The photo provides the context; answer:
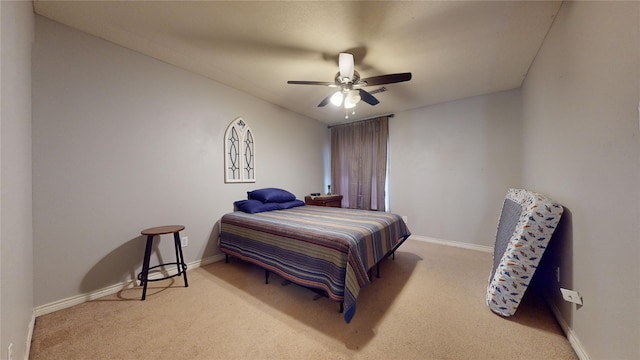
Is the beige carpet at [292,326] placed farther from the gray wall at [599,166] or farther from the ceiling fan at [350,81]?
the ceiling fan at [350,81]

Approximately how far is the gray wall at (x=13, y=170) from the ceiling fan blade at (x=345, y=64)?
1983mm

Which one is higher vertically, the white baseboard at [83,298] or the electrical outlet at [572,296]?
the electrical outlet at [572,296]

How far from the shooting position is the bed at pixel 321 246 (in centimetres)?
163

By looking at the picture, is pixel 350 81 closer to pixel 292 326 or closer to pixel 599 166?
pixel 599 166

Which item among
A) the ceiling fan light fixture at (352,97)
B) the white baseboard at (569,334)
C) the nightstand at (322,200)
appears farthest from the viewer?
the nightstand at (322,200)

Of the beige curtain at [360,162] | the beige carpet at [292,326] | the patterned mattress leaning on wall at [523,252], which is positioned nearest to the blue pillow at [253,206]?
the beige carpet at [292,326]

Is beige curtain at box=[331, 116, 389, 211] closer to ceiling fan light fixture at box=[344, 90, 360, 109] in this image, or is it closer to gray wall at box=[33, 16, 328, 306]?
ceiling fan light fixture at box=[344, 90, 360, 109]

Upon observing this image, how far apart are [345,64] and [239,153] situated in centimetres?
202

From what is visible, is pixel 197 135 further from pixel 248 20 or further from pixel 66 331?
pixel 66 331

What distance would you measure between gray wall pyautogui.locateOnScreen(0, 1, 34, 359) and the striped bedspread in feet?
4.94

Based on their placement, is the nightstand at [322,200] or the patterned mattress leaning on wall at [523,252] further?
the nightstand at [322,200]

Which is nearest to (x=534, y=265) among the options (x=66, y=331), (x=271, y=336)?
(x=271, y=336)

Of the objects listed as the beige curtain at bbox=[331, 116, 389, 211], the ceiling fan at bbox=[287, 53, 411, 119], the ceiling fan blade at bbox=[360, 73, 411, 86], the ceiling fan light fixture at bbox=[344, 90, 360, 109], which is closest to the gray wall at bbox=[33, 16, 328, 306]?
the ceiling fan at bbox=[287, 53, 411, 119]

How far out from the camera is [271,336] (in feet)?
4.90
